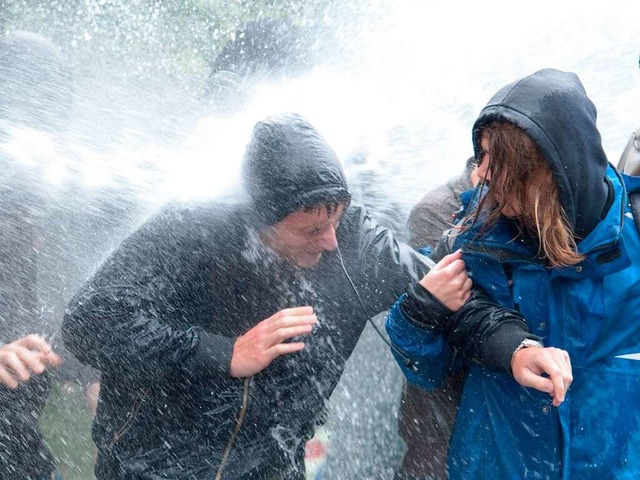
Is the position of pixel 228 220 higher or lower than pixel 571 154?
lower

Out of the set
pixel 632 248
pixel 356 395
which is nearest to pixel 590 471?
pixel 632 248

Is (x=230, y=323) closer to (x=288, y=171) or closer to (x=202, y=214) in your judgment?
(x=202, y=214)

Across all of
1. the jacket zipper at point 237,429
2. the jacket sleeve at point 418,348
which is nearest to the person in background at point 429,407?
the jacket sleeve at point 418,348

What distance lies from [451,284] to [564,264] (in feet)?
0.97

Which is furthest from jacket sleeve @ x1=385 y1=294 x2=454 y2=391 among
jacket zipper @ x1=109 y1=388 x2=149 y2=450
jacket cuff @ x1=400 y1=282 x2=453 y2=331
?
jacket zipper @ x1=109 y1=388 x2=149 y2=450

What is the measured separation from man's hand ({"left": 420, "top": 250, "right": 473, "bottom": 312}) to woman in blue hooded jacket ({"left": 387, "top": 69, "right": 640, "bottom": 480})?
0.07 metres

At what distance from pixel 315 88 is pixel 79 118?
181cm

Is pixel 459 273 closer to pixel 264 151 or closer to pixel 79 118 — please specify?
pixel 264 151

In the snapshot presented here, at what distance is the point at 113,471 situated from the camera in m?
2.13

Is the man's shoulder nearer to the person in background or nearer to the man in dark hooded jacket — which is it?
the man in dark hooded jacket

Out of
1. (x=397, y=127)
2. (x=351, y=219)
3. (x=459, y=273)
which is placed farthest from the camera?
(x=397, y=127)

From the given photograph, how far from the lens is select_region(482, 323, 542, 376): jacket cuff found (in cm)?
170

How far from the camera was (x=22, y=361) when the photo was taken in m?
2.20

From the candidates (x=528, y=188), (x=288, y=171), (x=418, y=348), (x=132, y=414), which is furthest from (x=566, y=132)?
(x=132, y=414)
